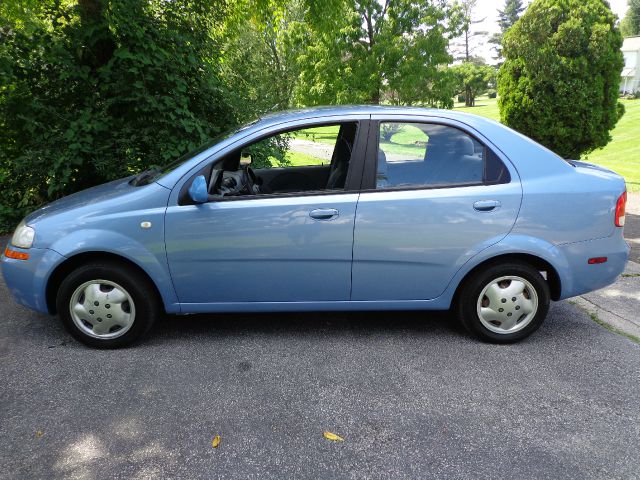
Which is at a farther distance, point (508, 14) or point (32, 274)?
point (508, 14)

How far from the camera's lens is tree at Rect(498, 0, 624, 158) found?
7.40m

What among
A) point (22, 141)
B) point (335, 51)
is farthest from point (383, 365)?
point (335, 51)

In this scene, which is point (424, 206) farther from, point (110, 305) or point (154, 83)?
point (154, 83)

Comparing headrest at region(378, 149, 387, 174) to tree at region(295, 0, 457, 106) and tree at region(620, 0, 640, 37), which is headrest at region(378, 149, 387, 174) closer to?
tree at region(295, 0, 457, 106)

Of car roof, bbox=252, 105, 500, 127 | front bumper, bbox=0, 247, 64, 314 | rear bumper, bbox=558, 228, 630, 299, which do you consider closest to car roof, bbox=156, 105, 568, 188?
car roof, bbox=252, 105, 500, 127

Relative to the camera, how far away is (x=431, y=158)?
138 inches

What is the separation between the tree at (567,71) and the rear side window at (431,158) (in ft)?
16.3

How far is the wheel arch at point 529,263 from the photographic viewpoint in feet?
11.3

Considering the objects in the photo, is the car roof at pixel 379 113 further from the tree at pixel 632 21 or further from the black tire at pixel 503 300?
the tree at pixel 632 21

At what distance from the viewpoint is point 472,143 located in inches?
137

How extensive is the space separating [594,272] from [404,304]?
4.56 ft

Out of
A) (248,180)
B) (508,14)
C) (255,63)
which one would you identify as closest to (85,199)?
(248,180)

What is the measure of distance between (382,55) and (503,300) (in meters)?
9.65

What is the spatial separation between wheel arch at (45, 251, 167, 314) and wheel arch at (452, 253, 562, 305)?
2269mm
